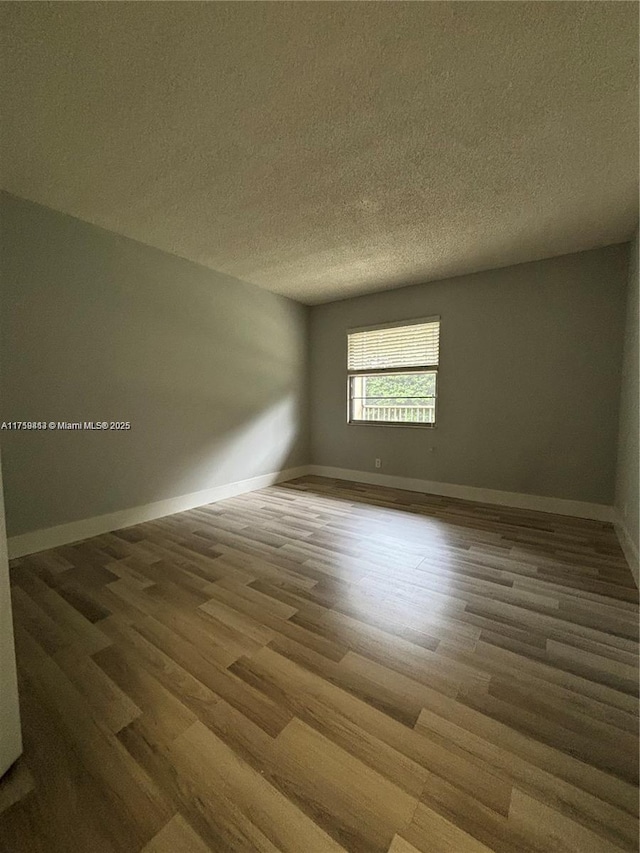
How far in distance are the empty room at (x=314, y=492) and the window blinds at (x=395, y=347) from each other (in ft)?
Result: 0.25

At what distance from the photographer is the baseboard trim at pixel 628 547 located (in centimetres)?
207

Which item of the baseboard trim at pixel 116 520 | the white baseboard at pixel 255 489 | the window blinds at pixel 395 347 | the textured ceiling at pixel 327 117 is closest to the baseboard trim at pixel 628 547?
the white baseboard at pixel 255 489

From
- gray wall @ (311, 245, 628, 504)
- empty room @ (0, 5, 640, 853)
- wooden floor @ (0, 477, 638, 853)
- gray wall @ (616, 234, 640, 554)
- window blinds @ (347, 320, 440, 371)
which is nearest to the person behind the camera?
wooden floor @ (0, 477, 638, 853)

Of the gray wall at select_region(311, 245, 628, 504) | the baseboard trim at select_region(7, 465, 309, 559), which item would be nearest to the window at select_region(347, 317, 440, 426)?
the gray wall at select_region(311, 245, 628, 504)

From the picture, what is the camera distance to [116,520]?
2.93m

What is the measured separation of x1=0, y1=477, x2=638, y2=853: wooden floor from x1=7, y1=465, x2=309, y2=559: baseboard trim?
0.47 ft

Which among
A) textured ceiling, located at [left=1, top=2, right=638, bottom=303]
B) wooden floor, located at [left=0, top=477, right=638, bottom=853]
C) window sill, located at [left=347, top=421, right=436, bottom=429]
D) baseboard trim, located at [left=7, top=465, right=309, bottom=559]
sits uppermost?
textured ceiling, located at [left=1, top=2, right=638, bottom=303]

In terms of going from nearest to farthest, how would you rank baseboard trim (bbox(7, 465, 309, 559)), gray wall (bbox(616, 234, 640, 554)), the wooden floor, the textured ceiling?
the wooden floor → the textured ceiling → gray wall (bbox(616, 234, 640, 554)) → baseboard trim (bbox(7, 465, 309, 559))

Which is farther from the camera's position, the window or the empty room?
the window

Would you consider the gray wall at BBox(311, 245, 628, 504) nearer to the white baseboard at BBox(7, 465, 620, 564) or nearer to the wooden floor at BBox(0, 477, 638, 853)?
the white baseboard at BBox(7, 465, 620, 564)

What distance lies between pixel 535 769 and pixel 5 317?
12.3 ft

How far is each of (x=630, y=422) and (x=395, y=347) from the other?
2.55m

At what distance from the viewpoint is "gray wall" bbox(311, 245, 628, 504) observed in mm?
3113

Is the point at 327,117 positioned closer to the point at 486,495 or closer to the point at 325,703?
the point at 325,703
